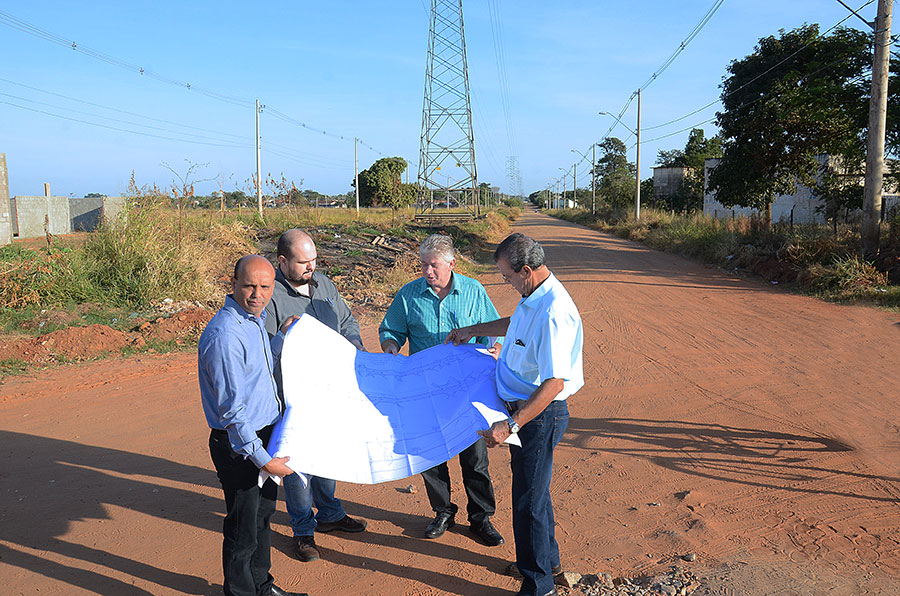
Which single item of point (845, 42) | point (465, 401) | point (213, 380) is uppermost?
point (845, 42)

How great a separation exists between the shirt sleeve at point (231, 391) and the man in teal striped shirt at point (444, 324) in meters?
1.34

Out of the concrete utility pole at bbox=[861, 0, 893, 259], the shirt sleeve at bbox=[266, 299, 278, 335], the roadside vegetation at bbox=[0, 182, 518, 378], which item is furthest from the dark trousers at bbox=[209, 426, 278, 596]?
the concrete utility pole at bbox=[861, 0, 893, 259]

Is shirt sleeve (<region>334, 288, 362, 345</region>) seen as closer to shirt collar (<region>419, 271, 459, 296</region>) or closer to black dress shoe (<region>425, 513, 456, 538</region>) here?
shirt collar (<region>419, 271, 459, 296</region>)

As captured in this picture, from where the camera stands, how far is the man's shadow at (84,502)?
3.72 metres

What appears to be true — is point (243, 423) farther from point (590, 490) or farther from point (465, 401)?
point (590, 490)

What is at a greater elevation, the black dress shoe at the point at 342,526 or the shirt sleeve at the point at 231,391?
the shirt sleeve at the point at 231,391

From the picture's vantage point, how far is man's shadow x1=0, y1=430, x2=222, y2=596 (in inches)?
147

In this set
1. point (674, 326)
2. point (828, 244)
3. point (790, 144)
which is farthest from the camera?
point (790, 144)

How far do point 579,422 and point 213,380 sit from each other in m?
4.21

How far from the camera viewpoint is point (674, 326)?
421 inches

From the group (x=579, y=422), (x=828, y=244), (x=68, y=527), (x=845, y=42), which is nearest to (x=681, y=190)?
(x=845, y=42)

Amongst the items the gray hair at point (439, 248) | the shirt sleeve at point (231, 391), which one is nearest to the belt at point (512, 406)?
the gray hair at point (439, 248)

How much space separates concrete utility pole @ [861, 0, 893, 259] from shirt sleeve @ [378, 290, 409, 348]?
13771mm

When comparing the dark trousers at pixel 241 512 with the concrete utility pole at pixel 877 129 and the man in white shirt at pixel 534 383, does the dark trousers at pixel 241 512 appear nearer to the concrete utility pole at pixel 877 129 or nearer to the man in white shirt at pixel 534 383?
the man in white shirt at pixel 534 383
